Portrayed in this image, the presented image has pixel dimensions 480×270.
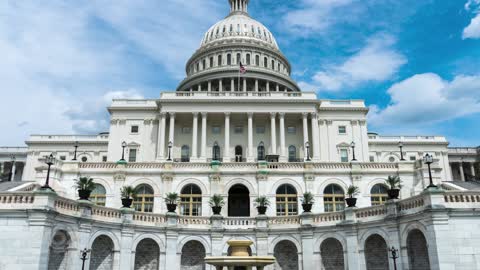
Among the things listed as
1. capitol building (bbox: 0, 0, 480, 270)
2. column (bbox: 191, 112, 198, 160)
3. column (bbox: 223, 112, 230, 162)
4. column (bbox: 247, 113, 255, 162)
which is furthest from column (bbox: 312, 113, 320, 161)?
column (bbox: 191, 112, 198, 160)

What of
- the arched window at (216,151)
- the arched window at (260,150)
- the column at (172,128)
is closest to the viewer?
the column at (172,128)

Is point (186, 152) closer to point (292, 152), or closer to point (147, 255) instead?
point (292, 152)

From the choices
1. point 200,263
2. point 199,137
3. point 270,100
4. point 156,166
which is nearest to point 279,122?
point 270,100

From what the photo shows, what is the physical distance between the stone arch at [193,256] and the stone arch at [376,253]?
42.3 feet

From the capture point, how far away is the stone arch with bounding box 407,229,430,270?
88.0ft

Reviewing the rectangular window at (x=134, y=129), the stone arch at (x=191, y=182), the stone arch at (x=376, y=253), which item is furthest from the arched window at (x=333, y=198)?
the rectangular window at (x=134, y=129)

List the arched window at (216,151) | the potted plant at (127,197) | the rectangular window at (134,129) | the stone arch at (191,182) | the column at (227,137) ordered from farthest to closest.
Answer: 1. the rectangular window at (134,129)
2. the arched window at (216,151)
3. the column at (227,137)
4. the stone arch at (191,182)
5. the potted plant at (127,197)

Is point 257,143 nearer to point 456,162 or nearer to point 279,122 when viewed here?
point 279,122

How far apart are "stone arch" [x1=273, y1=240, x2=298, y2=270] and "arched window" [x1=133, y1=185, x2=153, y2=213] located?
50.3 ft

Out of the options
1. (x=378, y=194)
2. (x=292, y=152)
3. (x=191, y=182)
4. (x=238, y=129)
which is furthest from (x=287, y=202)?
(x=238, y=129)

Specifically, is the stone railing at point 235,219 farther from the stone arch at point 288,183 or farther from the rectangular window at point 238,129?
the rectangular window at point 238,129

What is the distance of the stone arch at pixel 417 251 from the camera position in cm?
2683

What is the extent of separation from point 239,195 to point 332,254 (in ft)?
48.6

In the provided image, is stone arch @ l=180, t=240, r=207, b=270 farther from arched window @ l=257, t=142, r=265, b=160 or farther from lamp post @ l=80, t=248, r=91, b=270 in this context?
arched window @ l=257, t=142, r=265, b=160
